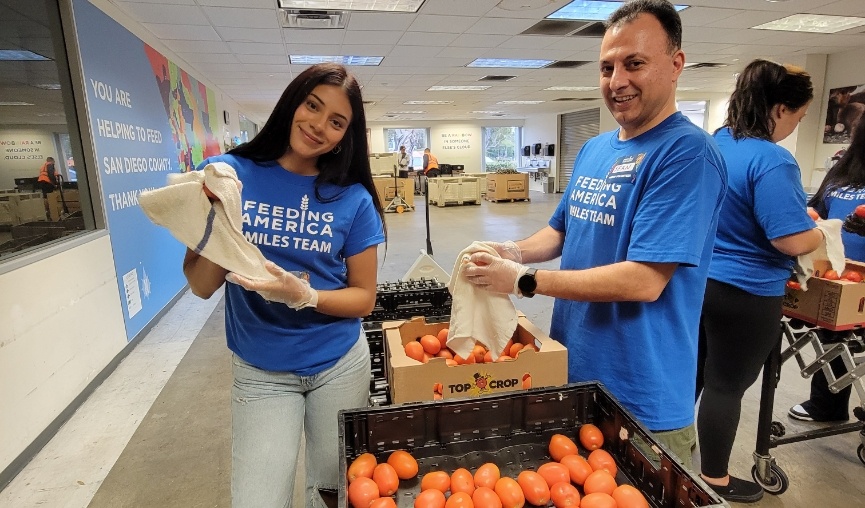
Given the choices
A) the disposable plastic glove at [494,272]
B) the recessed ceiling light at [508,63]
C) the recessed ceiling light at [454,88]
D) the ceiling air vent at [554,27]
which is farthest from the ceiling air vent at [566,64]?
the disposable plastic glove at [494,272]

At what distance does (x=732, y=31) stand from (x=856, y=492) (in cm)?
561

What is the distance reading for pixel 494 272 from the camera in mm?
1094

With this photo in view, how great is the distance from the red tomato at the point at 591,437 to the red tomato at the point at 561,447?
0.03 metres

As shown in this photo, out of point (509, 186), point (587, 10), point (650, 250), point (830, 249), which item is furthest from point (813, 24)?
point (509, 186)

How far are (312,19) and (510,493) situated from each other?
16.7ft

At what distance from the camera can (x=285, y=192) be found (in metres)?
1.21

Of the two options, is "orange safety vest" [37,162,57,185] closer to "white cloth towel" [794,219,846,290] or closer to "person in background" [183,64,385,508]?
"person in background" [183,64,385,508]

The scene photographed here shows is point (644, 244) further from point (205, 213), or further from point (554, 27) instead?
point (554, 27)

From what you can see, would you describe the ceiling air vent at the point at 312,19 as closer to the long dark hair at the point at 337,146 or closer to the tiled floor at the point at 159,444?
the tiled floor at the point at 159,444

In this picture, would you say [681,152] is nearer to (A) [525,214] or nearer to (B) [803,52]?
(B) [803,52]

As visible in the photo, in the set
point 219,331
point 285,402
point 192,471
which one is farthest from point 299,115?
point 219,331

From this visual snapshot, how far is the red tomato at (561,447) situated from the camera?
99 centimetres

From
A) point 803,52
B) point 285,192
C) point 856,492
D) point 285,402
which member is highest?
point 803,52

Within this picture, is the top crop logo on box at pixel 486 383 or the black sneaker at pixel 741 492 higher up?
the top crop logo on box at pixel 486 383
